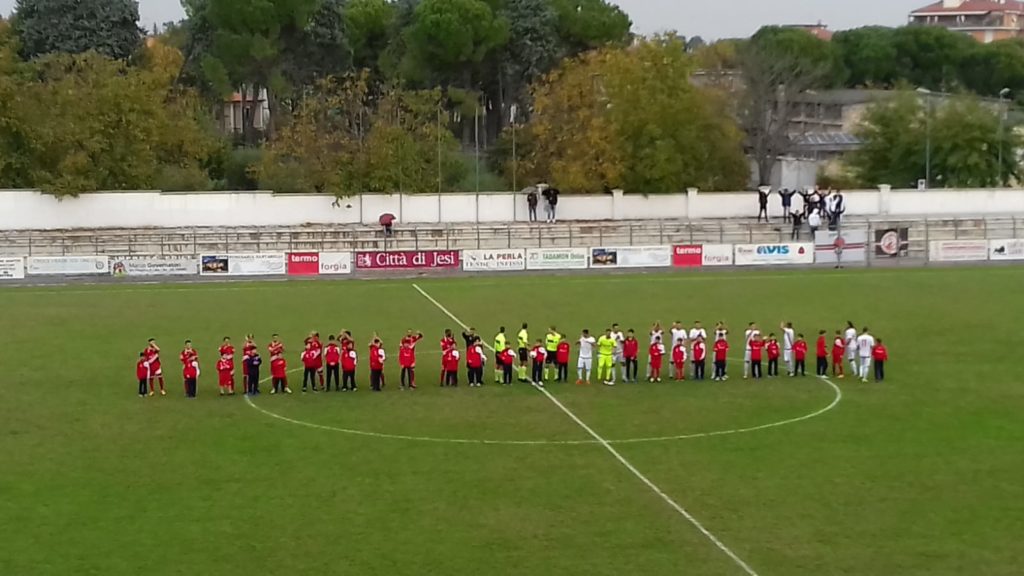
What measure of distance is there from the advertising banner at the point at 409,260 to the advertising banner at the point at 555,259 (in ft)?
9.18

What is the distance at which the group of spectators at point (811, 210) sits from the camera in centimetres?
5312

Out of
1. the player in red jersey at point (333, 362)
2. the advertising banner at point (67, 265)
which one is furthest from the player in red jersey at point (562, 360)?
the advertising banner at point (67, 265)

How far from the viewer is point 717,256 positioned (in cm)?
5131

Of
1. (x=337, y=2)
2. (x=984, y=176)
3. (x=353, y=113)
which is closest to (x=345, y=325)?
(x=353, y=113)

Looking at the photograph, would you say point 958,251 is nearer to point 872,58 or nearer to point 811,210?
point 811,210

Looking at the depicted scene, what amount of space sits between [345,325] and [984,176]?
138ft

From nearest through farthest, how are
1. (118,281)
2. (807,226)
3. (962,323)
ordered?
(962,323)
(118,281)
(807,226)

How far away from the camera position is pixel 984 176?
66688 mm

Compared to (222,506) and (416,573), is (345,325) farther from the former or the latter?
(416,573)

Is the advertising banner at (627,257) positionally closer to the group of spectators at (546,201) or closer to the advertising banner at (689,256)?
the advertising banner at (689,256)

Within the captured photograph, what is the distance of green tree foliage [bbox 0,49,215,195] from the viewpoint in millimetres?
58406

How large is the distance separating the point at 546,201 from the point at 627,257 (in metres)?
8.36

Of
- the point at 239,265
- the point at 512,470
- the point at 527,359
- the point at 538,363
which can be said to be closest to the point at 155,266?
the point at 239,265

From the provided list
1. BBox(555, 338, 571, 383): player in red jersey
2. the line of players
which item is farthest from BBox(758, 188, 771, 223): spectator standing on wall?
BBox(555, 338, 571, 383): player in red jersey
